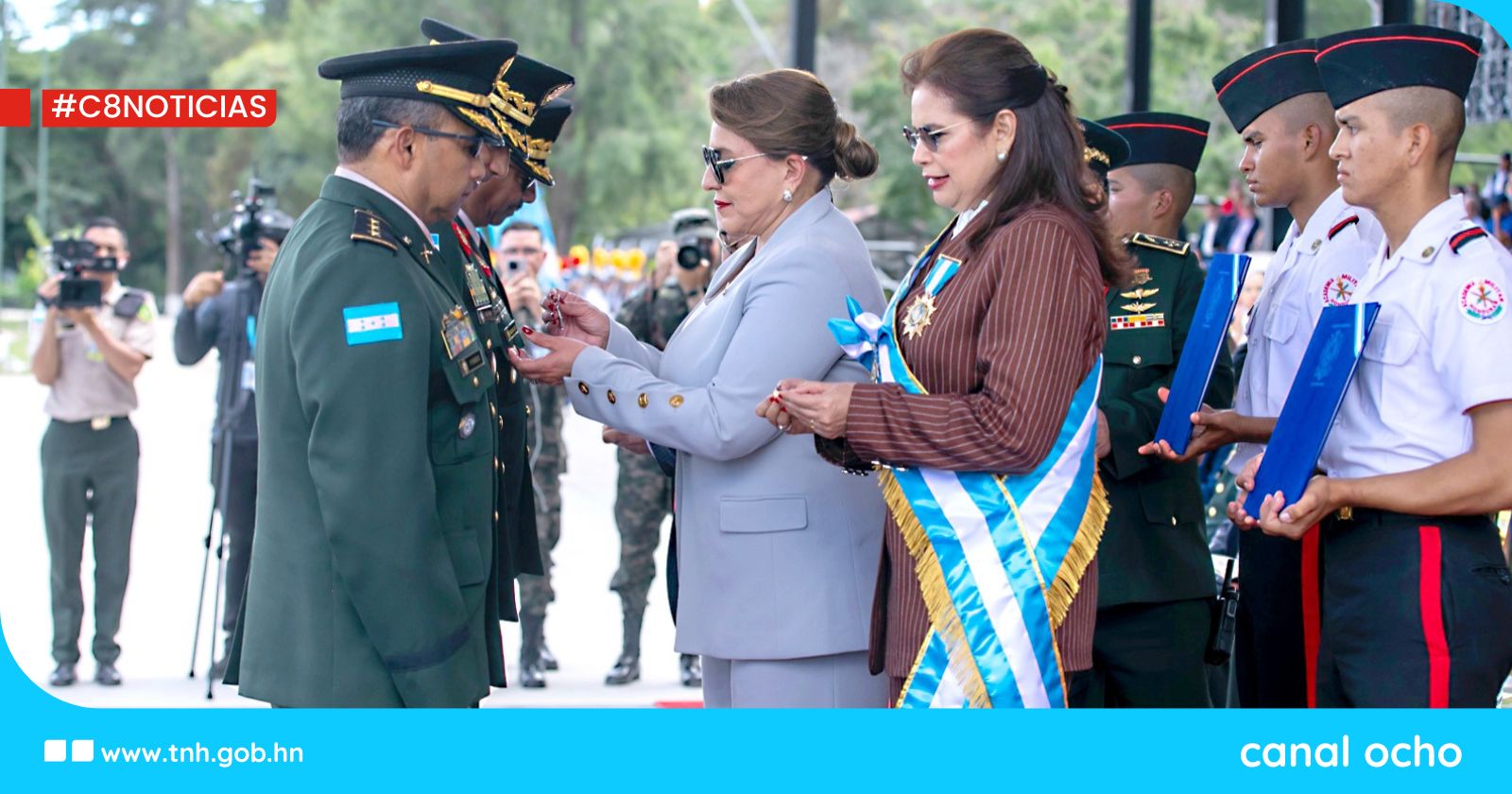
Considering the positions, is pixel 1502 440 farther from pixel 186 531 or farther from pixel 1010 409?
pixel 186 531

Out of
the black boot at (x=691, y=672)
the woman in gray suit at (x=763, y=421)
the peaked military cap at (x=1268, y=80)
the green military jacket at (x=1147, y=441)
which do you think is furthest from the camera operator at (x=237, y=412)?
the peaked military cap at (x=1268, y=80)

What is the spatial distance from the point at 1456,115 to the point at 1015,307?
828 millimetres

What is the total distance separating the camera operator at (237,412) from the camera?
5.89 meters

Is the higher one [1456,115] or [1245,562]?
[1456,115]

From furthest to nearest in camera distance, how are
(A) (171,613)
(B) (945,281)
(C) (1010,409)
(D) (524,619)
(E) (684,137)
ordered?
(E) (684,137) < (A) (171,613) < (D) (524,619) < (B) (945,281) < (C) (1010,409)

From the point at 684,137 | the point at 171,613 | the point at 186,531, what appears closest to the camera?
the point at 171,613

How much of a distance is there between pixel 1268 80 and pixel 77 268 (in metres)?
4.64

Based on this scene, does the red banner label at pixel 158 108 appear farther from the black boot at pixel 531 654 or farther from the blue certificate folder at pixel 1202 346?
the black boot at pixel 531 654

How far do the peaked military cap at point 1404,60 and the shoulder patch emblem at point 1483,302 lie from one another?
321 mm

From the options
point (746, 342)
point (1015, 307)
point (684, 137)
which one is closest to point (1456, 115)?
point (1015, 307)

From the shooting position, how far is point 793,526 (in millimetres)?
2682

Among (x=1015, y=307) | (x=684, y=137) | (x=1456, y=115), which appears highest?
(x=684, y=137)

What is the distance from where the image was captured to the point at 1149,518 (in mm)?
3088

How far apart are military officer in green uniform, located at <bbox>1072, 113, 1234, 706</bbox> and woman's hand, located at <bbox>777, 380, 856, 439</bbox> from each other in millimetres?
768
